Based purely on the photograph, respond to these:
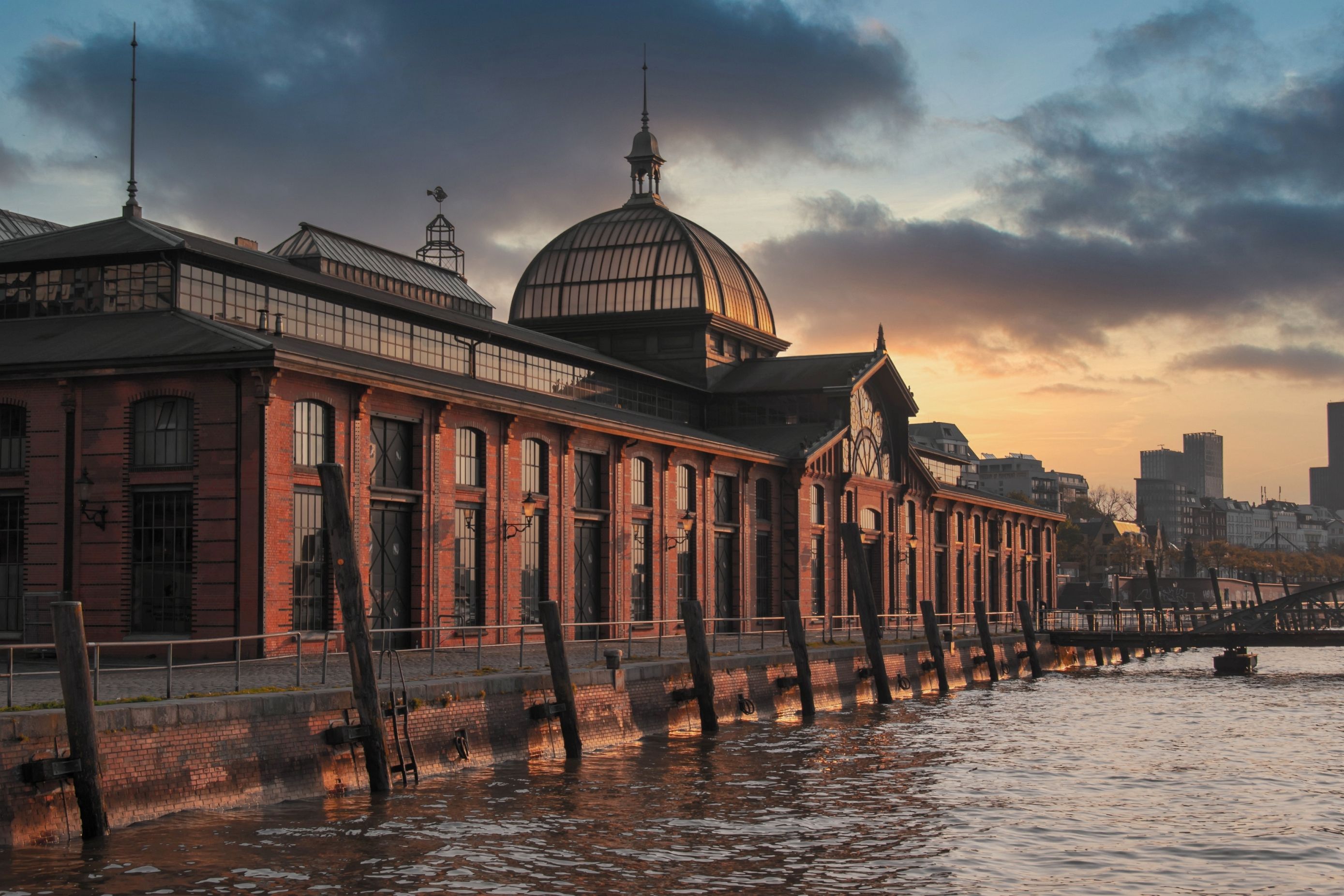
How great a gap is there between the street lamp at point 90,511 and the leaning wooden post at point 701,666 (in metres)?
12.6

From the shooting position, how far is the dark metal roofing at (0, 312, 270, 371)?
32344 mm

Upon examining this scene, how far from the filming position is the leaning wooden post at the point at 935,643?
154ft

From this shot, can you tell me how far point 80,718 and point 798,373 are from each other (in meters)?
47.8

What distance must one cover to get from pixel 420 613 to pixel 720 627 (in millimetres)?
19441

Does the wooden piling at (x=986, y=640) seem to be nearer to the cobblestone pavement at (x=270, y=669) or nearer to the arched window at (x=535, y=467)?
the cobblestone pavement at (x=270, y=669)

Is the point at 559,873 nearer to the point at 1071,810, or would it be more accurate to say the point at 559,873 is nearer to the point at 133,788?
the point at 133,788

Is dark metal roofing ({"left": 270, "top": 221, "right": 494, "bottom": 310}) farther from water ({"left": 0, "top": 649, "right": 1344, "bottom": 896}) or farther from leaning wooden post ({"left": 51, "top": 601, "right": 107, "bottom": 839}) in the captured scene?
leaning wooden post ({"left": 51, "top": 601, "right": 107, "bottom": 839})

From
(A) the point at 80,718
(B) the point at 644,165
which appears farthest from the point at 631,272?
(A) the point at 80,718

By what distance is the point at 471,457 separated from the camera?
130 ft

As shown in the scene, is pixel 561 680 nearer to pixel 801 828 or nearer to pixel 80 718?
pixel 801 828

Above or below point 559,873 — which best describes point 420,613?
above

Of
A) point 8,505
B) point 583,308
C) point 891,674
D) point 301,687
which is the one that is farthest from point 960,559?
point 301,687

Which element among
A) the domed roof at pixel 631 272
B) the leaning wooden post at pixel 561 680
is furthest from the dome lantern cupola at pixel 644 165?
the leaning wooden post at pixel 561 680

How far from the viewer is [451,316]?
46.6m
